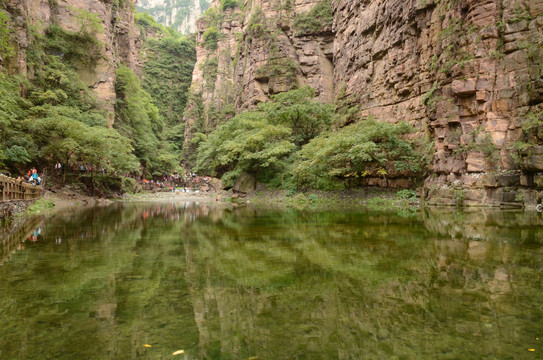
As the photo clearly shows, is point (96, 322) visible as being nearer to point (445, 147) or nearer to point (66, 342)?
point (66, 342)

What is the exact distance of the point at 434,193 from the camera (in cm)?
1656

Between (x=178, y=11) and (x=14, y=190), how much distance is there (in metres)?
118

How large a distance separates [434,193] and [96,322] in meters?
17.1

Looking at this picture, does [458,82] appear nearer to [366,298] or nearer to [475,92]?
[475,92]

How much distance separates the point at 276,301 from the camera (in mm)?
3008

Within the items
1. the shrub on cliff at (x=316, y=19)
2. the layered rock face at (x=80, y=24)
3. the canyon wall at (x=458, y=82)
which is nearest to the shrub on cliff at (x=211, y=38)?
the layered rock face at (x=80, y=24)

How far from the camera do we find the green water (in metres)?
2.15

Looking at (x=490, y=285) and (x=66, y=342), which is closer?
(x=66, y=342)

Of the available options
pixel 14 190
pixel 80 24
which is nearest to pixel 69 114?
pixel 80 24

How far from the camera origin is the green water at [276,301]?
2148 millimetres

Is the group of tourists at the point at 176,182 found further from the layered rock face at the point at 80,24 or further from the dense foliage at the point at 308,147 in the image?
the layered rock face at the point at 80,24

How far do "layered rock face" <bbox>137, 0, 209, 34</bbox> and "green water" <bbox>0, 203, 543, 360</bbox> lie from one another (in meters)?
111

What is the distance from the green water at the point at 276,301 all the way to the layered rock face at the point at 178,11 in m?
111

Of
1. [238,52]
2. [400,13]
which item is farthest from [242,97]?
[400,13]
